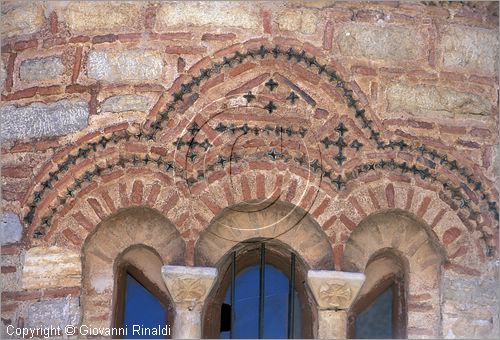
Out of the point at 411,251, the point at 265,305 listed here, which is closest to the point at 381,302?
the point at 411,251

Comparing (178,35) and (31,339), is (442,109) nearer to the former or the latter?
(178,35)

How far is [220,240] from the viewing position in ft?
34.3

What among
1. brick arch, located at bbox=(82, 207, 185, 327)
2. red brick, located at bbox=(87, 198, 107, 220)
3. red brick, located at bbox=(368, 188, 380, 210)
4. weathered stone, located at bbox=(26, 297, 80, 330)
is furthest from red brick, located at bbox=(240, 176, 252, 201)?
weathered stone, located at bbox=(26, 297, 80, 330)

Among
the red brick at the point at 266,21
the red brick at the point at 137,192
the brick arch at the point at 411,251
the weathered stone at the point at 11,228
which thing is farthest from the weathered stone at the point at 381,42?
the weathered stone at the point at 11,228

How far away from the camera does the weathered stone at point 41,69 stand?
1070 centimetres

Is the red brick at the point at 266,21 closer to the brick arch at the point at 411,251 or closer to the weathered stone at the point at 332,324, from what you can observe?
the brick arch at the point at 411,251

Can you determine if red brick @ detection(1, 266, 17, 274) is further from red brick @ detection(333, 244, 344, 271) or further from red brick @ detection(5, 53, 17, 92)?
red brick @ detection(333, 244, 344, 271)

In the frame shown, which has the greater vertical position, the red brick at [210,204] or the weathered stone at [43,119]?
the weathered stone at [43,119]

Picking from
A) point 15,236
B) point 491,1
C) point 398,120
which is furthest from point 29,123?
point 491,1

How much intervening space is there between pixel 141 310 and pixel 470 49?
96.8 inches

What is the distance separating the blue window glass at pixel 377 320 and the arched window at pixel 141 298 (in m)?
1.09

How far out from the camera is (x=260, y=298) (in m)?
10.5

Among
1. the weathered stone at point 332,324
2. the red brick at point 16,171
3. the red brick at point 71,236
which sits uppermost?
the red brick at point 16,171

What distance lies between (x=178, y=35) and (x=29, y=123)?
100cm
